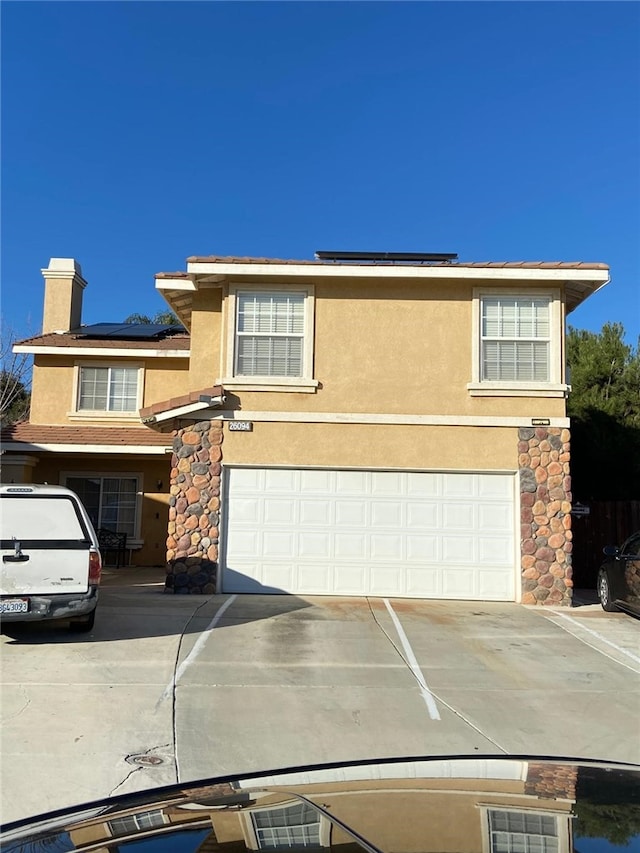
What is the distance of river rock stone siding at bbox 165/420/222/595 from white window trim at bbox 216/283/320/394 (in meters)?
0.91

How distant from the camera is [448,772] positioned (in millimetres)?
2883

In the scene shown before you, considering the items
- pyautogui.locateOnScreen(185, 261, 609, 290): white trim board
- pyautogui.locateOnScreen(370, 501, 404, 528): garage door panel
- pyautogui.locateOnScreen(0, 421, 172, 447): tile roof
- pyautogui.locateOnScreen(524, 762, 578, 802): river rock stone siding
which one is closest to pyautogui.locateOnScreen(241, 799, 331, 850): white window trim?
pyautogui.locateOnScreen(524, 762, 578, 802): river rock stone siding

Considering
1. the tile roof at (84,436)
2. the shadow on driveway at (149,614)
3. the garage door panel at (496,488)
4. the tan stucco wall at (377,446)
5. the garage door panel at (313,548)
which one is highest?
the tile roof at (84,436)

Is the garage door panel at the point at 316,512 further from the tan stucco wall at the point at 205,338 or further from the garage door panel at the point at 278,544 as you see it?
the tan stucco wall at the point at 205,338

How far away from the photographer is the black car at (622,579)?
37.8 ft

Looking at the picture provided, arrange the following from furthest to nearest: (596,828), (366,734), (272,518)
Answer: (272,518) < (366,734) < (596,828)

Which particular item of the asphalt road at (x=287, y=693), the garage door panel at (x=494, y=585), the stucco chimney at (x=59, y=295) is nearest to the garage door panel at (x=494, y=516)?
the garage door panel at (x=494, y=585)

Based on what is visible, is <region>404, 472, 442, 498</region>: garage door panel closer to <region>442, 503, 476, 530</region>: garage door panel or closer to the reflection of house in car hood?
<region>442, 503, 476, 530</region>: garage door panel

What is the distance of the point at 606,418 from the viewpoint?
20422mm

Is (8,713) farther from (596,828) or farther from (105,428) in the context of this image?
(105,428)

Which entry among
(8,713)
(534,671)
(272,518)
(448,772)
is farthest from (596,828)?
(272,518)

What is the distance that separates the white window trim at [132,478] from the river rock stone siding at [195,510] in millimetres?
5667

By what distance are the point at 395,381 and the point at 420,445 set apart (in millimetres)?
1304

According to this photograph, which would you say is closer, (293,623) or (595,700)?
(595,700)
